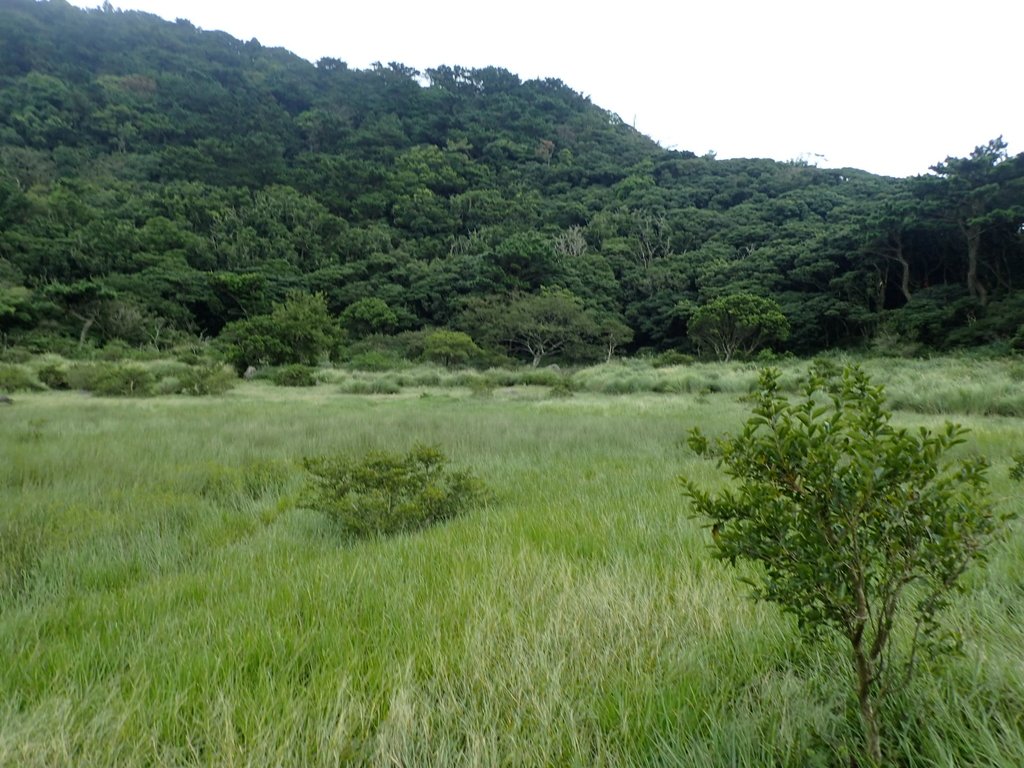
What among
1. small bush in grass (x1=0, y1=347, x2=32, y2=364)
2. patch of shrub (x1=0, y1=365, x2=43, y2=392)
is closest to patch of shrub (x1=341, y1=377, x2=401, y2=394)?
patch of shrub (x1=0, y1=365, x2=43, y2=392)

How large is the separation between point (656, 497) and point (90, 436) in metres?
7.19

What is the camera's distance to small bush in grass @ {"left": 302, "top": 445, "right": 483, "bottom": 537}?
3523mm

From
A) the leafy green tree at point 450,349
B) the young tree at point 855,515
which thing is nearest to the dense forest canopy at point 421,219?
the leafy green tree at point 450,349

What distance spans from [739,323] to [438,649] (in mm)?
35035

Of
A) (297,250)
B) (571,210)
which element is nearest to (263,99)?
(297,250)

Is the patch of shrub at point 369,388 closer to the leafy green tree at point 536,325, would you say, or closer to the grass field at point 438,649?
the grass field at point 438,649

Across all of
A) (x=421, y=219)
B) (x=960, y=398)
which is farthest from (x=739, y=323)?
(x=421, y=219)

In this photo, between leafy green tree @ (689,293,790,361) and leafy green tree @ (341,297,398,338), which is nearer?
leafy green tree @ (689,293,790,361)

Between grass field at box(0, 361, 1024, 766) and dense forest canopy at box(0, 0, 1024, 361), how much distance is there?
101 feet

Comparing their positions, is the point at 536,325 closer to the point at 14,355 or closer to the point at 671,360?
the point at 671,360

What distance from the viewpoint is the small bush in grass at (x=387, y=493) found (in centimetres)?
352

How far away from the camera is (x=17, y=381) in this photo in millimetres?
16094

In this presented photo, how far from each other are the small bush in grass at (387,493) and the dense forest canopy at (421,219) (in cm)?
3041

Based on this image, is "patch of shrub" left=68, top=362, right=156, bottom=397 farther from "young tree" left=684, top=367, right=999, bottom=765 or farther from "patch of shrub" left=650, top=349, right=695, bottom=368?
"patch of shrub" left=650, top=349, right=695, bottom=368
